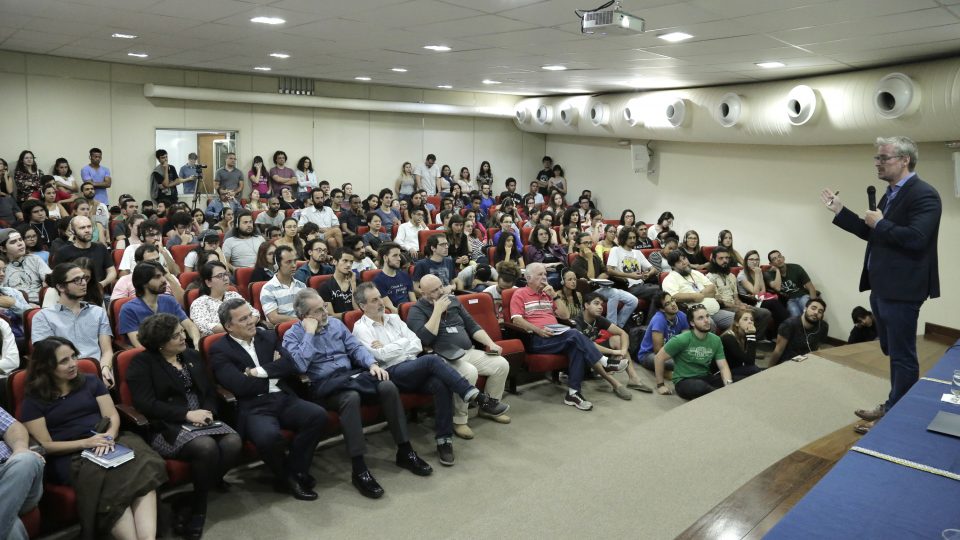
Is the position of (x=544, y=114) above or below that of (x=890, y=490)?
above

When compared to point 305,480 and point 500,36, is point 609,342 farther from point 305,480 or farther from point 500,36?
point 305,480

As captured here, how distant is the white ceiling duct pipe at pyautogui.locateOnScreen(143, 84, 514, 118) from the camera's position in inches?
387

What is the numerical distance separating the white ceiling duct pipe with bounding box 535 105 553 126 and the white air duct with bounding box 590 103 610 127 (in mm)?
1054

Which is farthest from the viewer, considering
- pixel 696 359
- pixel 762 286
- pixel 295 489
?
pixel 762 286

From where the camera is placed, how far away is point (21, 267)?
516 centimetres

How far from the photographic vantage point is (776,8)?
4.62 m

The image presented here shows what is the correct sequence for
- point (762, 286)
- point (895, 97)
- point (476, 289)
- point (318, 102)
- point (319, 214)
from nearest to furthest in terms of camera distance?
point (895, 97)
point (476, 289)
point (762, 286)
point (319, 214)
point (318, 102)

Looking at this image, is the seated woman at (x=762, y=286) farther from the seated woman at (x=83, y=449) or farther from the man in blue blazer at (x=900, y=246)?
the seated woman at (x=83, y=449)

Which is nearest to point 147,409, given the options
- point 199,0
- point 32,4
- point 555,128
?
point 199,0

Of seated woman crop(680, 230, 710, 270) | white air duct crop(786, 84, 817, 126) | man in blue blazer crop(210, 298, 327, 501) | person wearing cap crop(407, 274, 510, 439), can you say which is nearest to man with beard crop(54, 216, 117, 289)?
man in blue blazer crop(210, 298, 327, 501)

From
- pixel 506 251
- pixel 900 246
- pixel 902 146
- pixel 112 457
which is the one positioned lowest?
pixel 112 457

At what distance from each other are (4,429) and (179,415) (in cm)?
69

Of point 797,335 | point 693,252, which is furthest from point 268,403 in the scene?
point 693,252

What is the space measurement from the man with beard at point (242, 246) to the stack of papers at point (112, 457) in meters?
3.65
